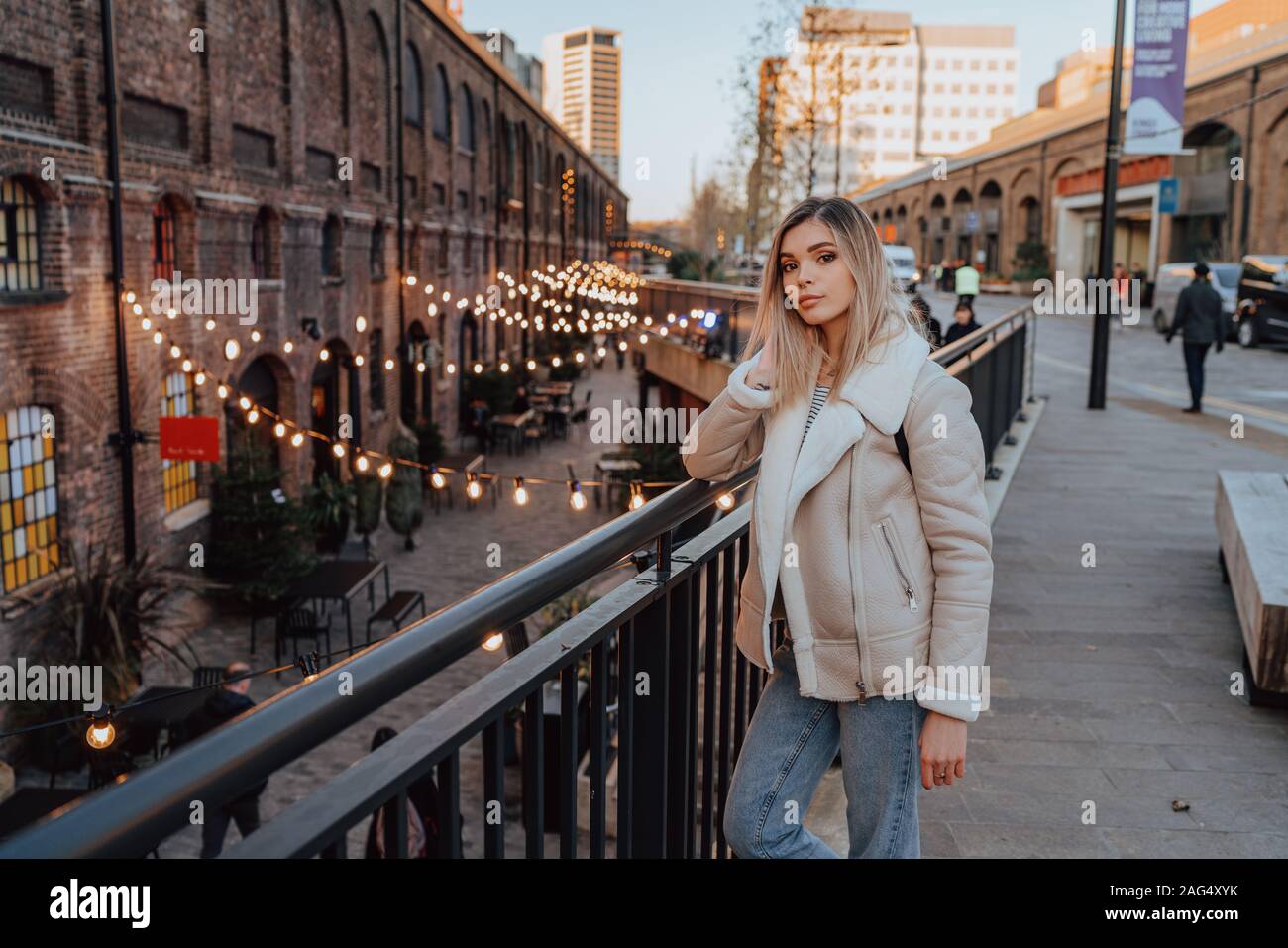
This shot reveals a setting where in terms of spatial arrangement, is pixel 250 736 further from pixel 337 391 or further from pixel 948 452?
pixel 337 391

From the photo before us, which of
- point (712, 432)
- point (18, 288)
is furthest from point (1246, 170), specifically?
point (712, 432)

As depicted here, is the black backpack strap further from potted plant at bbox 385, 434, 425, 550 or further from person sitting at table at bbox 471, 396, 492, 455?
person sitting at table at bbox 471, 396, 492, 455

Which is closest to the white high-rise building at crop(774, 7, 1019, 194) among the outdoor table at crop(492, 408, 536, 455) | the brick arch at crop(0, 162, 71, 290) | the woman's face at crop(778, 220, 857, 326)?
the outdoor table at crop(492, 408, 536, 455)

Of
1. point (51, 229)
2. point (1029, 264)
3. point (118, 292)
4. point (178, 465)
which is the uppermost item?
point (1029, 264)

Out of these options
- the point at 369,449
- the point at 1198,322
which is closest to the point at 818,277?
the point at 1198,322

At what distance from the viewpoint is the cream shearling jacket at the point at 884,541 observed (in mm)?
2416

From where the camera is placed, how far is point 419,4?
81.8 ft

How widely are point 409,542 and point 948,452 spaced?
61.2 ft

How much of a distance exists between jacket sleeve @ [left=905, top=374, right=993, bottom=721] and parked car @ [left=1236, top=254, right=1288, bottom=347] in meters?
26.6

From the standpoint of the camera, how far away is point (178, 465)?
1530 centimetres

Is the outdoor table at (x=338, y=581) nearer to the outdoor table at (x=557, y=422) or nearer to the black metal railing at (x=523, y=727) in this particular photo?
the black metal railing at (x=523, y=727)

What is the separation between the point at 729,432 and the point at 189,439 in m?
11.7

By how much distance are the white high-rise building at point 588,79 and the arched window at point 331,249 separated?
378 feet

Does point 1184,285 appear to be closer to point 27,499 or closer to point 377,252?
point 377,252
